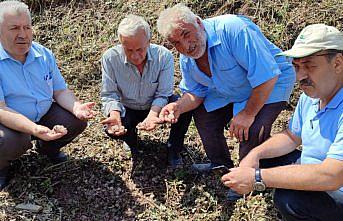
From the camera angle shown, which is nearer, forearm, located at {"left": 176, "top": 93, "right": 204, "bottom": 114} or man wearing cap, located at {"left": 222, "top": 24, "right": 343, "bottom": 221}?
man wearing cap, located at {"left": 222, "top": 24, "right": 343, "bottom": 221}

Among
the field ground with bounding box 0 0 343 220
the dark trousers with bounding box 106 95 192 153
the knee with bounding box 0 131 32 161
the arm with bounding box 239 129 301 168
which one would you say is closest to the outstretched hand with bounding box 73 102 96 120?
the dark trousers with bounding box 106 95 192 153

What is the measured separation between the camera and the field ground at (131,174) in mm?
3111

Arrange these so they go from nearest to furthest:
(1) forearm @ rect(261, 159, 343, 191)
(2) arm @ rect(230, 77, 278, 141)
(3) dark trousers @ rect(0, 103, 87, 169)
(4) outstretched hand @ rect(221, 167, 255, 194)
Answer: (1) forearm @ rect(261, 159, 343, 191) < (4) outstretched hand @ rect(221, 167, 255, 194) < (2) arm @ rect(230, 77, 278, 141) < (3) dark trousers @ rect(0, 103, 87, 169)

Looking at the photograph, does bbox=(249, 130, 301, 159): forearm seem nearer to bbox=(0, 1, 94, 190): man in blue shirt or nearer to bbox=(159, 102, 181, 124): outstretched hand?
bbox=(159, 102, 181, 124): outstretched hand

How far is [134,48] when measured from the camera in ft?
10.1

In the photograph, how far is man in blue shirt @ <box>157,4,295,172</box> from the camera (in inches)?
112

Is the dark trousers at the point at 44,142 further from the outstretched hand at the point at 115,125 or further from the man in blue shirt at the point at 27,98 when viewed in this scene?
the outstretched hand at the point at 115,125

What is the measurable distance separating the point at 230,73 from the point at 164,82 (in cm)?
53

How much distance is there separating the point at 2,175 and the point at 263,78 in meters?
1.80

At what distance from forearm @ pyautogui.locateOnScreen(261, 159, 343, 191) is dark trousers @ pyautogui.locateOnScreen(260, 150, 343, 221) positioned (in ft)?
0.52

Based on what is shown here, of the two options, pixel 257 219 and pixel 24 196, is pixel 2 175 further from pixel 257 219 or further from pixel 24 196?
pixel 257 219

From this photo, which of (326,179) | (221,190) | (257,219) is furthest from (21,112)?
(326,179)

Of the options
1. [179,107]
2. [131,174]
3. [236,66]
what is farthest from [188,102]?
[131,174]

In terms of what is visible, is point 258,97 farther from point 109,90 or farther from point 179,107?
point 109,90
